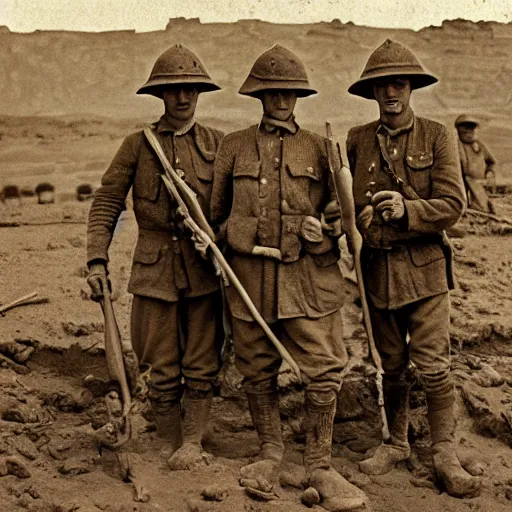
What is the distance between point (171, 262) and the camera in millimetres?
5301

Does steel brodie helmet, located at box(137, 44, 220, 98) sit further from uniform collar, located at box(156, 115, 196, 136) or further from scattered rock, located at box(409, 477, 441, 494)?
scattered rock, located at box(409, 477, 441, 494)

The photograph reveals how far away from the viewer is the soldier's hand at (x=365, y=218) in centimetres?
513

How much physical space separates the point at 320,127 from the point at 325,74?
139 centimetres

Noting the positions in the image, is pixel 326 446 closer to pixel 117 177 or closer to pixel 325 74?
pixel 117 177

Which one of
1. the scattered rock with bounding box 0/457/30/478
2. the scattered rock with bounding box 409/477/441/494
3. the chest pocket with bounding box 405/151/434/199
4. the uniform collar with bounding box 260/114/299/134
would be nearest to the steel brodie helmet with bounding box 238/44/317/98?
the uniform collar with bounding box 260/114/299/134

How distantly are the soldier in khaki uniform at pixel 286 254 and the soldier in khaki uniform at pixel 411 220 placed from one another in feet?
0.94

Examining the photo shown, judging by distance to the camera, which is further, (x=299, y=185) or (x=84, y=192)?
(x=84, y=192)

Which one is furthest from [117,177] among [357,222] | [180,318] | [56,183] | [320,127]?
[320,127]

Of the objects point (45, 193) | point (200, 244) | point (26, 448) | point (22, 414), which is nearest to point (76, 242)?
point (45, 193)

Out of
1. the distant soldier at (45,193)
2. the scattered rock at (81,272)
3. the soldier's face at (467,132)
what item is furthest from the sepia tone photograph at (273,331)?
the distant soldier at (45,193)

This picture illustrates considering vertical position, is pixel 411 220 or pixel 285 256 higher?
pixel 411 220

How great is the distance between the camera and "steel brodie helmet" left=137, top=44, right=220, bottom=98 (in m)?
5.16

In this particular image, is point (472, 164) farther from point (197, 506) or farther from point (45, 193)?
point (197, 506)

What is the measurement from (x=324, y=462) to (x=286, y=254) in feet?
3.75
